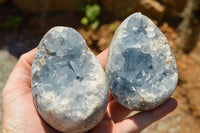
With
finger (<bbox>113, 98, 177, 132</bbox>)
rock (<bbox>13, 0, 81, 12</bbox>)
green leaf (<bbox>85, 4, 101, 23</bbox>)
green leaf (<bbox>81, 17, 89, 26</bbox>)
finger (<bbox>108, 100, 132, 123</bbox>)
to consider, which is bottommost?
finger (<bbox>108, 100, 132, 123</bbox>)

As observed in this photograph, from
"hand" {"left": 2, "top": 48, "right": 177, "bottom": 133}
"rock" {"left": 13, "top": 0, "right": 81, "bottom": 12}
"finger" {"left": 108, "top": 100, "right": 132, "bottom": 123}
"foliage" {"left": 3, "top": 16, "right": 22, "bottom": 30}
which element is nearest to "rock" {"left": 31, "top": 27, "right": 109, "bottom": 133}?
"hand" {"left": 2, "top": 48, "right": 177, "bottom": 133}

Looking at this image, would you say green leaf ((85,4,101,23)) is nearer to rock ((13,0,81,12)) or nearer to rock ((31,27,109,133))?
rock ((13,0,81,12))

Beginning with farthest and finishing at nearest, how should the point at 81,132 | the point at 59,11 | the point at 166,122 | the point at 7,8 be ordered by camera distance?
the point at 7,8 → the point at 59,11 → the point at 166,122 → the point at 81,132

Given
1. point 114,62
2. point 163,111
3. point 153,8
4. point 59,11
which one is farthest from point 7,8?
point 163,111

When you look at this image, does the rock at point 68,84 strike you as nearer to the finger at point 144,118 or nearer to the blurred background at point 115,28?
the finger at point 144,118

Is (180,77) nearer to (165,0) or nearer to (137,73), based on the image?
(165,0)

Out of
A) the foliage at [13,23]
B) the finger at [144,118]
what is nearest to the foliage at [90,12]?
the foliage at [13,23]
